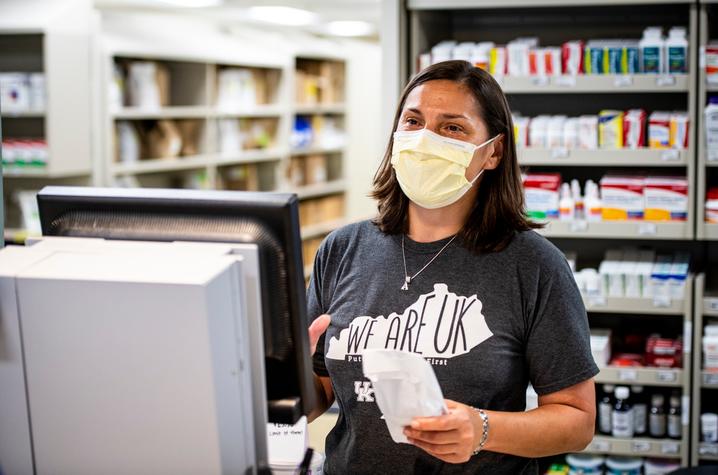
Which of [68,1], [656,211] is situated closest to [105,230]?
[656,211]

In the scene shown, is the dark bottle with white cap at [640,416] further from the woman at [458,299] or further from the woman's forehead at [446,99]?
the woman's forehead at [446,99]

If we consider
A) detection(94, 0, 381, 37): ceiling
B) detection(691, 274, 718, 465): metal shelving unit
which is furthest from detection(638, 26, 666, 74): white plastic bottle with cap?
detection(94, 0, 381, 37): ceiling

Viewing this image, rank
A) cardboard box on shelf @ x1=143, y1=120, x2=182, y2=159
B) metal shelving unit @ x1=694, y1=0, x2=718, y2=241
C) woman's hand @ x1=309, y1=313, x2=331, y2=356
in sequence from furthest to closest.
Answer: cardboard box on shelf @ x1=143, y1=120, x2=182, y2=159
metal shelving unit @ x1=694, y1=0, x2=718, y2=241
woman's hand @ x1=309, y1=313, x2=331, y2=356

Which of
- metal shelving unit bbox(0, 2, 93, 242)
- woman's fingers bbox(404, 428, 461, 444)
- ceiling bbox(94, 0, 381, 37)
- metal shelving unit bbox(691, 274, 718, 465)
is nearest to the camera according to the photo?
woman's fingers bbox(404, 428, 461, 444)

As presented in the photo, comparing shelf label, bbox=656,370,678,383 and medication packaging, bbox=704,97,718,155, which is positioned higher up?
medication packaging, bbox=704,97,718,155

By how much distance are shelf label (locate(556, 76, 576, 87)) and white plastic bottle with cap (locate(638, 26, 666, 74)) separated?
0.28m

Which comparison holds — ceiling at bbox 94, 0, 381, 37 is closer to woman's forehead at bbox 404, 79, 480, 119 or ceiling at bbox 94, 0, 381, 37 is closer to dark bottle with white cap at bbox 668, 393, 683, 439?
dark bottle with white cap at bbox 668, 393, 683, 439

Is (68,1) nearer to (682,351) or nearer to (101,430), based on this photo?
(682,351)

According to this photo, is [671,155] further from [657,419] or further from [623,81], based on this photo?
[657,419]

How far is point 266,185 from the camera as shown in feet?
26.7

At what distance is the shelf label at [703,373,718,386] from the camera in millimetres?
3674

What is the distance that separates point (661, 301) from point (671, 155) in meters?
0.59

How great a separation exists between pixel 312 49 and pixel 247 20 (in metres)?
1.07

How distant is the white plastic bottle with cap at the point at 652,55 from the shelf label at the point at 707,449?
154cm
